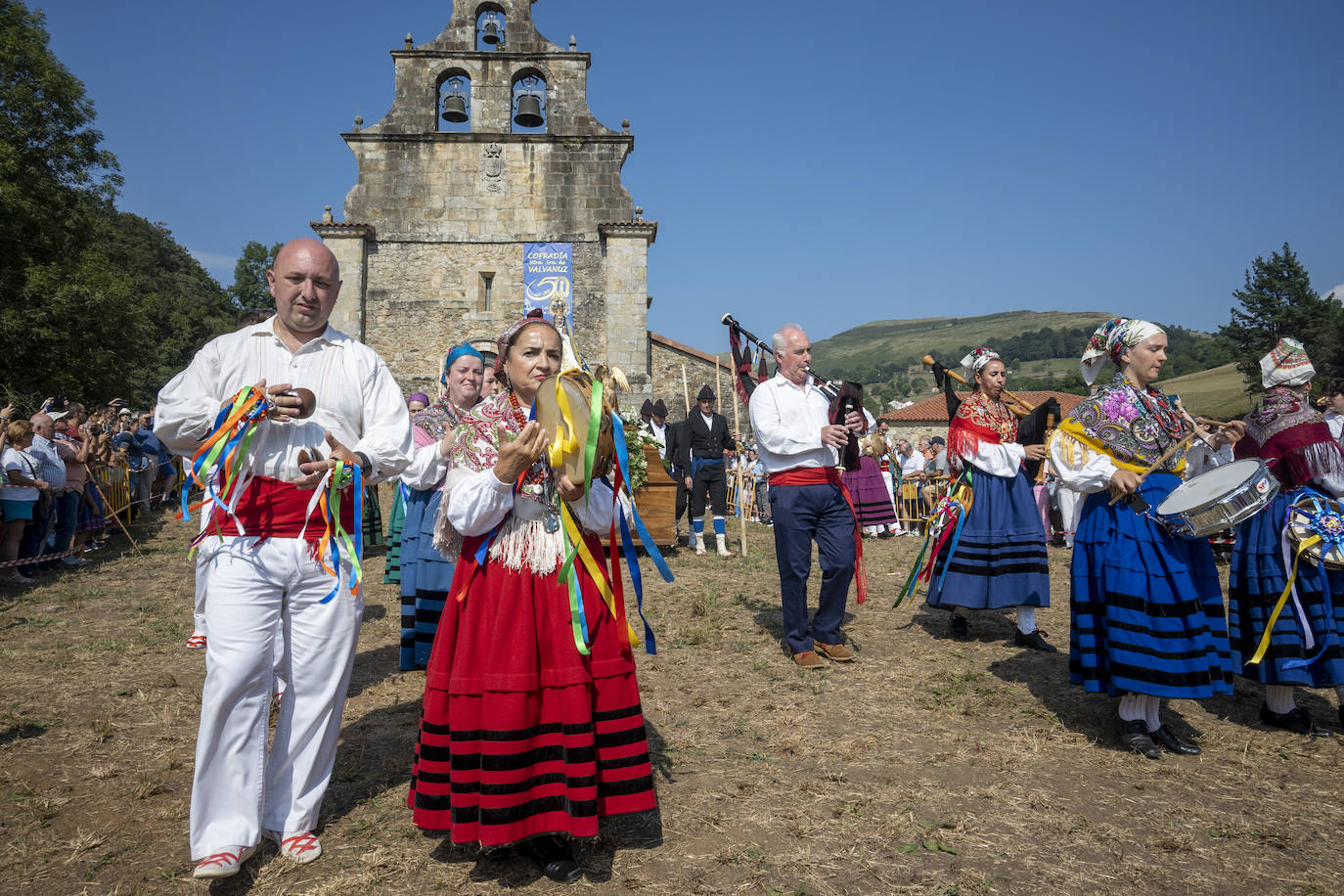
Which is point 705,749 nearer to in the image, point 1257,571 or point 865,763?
point 865,763

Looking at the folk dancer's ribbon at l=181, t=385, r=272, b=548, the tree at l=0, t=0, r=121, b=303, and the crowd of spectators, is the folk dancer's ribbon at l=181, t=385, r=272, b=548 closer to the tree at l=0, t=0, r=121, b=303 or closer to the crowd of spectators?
the crowd of spectators

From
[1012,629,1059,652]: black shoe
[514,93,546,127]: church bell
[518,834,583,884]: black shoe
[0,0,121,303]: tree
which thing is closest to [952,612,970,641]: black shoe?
[1012,629,1059,652]: black shoe

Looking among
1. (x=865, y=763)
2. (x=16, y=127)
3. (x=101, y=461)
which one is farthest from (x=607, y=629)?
(x=16, y=127)

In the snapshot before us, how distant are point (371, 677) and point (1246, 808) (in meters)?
5.23

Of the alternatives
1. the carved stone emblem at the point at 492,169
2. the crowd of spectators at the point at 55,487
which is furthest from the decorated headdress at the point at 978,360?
the carved stone emblem at the point at 492,169

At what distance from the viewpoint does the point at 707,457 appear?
11.8 meters

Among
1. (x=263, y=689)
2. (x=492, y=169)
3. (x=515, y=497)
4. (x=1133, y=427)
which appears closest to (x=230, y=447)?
(x=263, y=689)

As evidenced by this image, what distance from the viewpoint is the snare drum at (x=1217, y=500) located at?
3.96m

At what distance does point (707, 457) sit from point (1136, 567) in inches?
307

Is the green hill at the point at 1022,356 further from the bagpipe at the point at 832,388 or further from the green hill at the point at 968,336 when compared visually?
the bagpipe at the point at 832,388

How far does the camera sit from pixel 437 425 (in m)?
5.68

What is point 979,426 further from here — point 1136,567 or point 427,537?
point 427,537

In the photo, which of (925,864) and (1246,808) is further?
(1246,808)

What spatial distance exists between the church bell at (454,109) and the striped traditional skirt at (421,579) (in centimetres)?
2092
